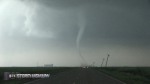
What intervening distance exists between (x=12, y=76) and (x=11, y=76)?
51cm

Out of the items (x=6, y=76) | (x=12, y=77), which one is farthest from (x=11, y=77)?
(x=6, y=76)

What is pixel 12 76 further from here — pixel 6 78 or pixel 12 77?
pixel 6 78

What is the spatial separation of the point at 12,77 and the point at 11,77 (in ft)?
1.98

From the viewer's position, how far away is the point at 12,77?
63.9 metres

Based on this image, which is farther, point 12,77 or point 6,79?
point 12,77

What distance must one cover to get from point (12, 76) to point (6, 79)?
9.80 metres

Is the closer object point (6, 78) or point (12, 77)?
point (6, 78)

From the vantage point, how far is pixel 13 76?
65.5m

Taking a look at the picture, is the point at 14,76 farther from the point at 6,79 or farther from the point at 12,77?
the point at 6,79

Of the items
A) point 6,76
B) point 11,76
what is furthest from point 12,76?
point 6,76

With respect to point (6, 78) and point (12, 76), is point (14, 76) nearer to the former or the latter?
point (12, 76)

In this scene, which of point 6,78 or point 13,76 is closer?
point 6,78

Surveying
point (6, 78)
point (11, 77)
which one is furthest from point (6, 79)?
point (11, 77)

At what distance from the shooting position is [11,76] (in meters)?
64.3
